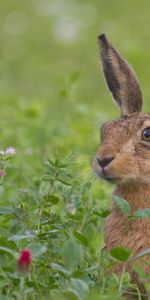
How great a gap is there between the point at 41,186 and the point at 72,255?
4.85 ft

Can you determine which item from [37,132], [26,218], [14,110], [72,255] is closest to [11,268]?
[72,255]

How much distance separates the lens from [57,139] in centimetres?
853

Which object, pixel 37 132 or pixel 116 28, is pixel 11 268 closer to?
pixel 37 132

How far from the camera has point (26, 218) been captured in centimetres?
569

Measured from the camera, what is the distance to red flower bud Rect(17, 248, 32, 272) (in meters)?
4.41

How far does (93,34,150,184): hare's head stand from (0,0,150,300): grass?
17 cm

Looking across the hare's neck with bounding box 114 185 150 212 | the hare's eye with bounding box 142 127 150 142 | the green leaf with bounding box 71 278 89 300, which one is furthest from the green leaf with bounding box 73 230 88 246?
the hare's eye with bounding box 142 127 150 142

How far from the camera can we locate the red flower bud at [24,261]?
4406mm

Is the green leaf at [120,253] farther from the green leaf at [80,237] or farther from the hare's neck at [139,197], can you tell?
the hare's neck at [139,197]

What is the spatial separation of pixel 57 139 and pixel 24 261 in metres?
4.14

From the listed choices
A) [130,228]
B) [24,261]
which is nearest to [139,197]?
[130,228]

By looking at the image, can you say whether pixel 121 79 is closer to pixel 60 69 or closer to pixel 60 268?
pixel 60 268

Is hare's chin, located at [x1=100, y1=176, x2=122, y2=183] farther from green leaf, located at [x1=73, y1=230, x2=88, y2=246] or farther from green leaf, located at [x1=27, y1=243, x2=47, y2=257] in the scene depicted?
green leaf, located at [x1=27, y1=243, x2=47, y2=257]

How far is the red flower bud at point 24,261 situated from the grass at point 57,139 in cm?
7
